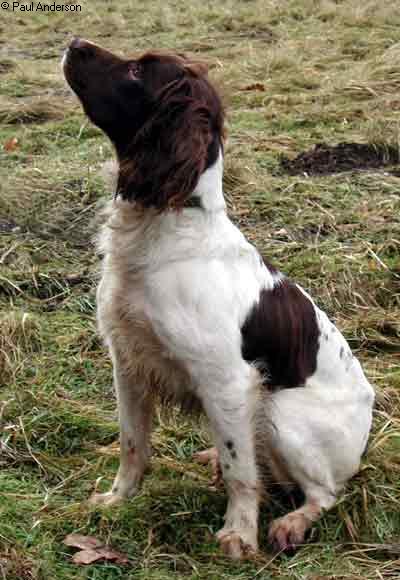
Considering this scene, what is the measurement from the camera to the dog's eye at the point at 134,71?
9.62ft

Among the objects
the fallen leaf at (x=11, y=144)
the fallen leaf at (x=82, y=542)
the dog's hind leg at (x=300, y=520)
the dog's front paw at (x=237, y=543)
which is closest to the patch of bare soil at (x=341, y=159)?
the fallen leaf at (x=11, y=144)

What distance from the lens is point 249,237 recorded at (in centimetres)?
532

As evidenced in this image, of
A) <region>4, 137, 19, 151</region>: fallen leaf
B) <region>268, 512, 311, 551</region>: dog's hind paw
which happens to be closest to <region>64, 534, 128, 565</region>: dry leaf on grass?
<region>268, 512, 311, 551</region>: dog's hind paw

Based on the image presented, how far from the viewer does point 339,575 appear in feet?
9.14

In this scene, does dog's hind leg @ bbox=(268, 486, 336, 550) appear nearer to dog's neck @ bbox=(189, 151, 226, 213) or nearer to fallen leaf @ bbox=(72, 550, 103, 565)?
A: fallen leaf @ bbox=(72, 550, 103, 565)

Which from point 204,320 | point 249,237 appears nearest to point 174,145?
point 204,320

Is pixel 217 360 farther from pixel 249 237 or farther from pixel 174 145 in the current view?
pixel 249 237

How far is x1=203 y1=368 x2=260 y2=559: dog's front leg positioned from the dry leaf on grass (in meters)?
0.34

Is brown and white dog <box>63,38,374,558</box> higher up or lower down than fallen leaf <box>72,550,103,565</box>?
higher up

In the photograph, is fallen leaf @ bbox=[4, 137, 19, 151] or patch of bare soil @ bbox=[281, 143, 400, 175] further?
fallen leaf @ bbox=[4, 137, 19, 151]

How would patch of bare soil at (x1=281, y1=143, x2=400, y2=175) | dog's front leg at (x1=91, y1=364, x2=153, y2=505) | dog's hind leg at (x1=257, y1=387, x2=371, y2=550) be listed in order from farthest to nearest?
patch of bare soil at (x1=281, y1=143, x2=400, y2=175)
dog's front leg at (x1=91, y1=364, x2=153, y2=505)
dog's hind leg at (x1=257, y1=387, x2=371, y2=550)

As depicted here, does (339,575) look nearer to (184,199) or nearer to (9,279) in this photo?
(184,199)

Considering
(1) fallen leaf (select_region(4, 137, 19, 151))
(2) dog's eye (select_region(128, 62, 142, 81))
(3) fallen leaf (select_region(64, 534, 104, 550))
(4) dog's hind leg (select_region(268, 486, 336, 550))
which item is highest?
(2) dog's eye (select_region(128, 62, 142, 81))

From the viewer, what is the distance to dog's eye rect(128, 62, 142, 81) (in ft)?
9.62
